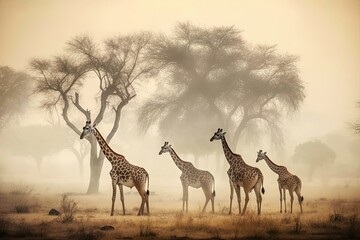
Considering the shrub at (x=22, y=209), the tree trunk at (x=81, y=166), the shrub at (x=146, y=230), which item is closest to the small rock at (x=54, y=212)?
the shrub at (x=22, y=209)

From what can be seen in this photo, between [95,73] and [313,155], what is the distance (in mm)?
6539

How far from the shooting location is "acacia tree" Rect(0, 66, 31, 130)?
14.5 m

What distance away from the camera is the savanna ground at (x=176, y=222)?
9211mm

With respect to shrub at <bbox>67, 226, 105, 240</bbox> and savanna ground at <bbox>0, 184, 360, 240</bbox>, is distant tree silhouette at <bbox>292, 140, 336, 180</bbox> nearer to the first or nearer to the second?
savanna ground at <bbox>0, 184, 360, 240</bbox>

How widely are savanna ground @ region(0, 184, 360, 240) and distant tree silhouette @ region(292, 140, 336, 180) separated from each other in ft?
9.92

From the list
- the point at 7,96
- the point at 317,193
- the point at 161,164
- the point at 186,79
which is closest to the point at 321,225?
the point at 317,193

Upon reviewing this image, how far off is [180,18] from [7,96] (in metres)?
6.15

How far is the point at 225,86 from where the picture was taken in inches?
545

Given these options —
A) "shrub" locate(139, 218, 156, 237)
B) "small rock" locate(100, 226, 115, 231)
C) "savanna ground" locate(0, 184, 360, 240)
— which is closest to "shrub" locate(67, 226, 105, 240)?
"savanna ground" locate(0, 184, 360, 240)

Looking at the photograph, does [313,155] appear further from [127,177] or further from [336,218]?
[127,177]

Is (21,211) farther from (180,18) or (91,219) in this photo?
(180,18)

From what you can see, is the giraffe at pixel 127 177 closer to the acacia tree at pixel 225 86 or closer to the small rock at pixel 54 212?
the small rock at pixel 54 212

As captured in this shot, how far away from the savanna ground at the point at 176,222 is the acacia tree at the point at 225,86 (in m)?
2.98

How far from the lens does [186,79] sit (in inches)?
545
